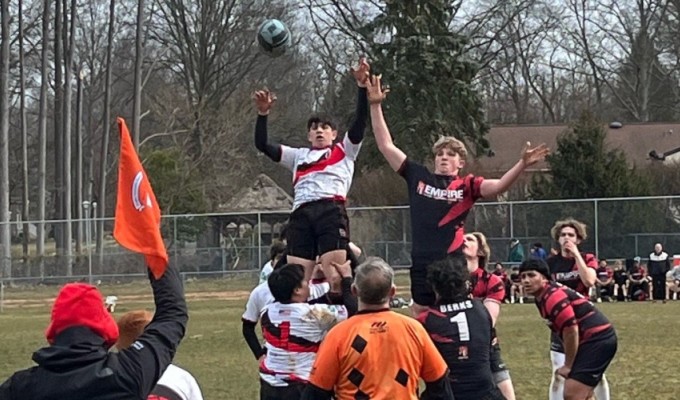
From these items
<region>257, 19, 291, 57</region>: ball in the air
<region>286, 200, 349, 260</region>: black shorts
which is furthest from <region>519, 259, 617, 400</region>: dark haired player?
<region>257, 19, 291, 57</region>: ball in the air

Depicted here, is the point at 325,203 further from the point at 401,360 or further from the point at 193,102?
the point at 193,102

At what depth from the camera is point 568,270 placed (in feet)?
36.5

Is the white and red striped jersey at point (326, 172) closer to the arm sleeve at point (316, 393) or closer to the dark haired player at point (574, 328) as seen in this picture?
the dark haired player at point (574, 328)

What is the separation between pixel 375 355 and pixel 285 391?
2.20 m

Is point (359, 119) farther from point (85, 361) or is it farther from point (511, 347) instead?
point (511, 347)

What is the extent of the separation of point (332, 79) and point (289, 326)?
5158 centimetres

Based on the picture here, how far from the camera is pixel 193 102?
57438 mm

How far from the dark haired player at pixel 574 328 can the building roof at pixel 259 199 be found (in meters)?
43.5

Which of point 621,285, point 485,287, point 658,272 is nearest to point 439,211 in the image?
point 485,287

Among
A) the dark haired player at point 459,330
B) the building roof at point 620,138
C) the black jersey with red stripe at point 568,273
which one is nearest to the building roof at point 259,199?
the building roof at point 620,138

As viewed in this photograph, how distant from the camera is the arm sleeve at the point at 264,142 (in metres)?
9.52

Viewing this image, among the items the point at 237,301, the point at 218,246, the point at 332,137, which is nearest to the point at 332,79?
the point at 218,246

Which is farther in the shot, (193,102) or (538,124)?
(538,124)

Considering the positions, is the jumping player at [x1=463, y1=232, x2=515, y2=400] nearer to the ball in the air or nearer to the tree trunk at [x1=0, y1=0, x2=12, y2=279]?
the ball in the air
